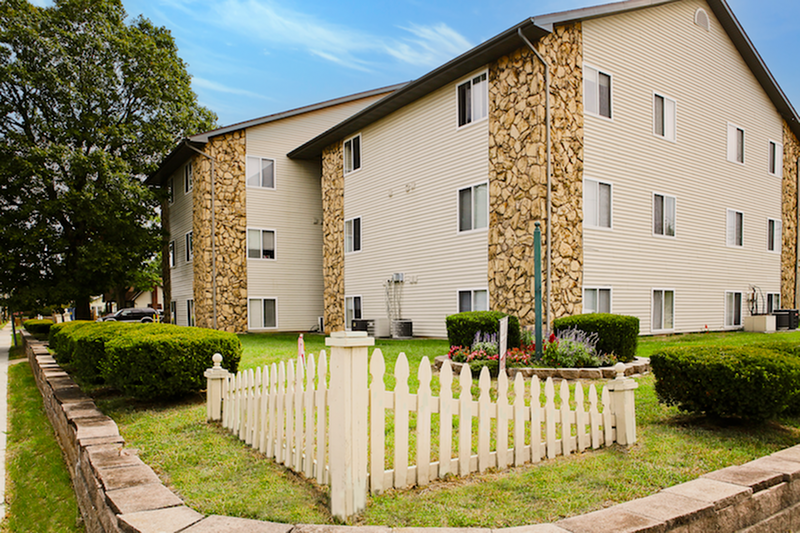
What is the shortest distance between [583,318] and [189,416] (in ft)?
21.6

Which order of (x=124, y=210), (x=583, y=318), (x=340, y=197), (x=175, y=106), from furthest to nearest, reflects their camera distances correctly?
(x=175, y=106)
(x=124, y=210)
(x=340, y=197)
(x=583, y=318)

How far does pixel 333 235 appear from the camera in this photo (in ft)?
67.1

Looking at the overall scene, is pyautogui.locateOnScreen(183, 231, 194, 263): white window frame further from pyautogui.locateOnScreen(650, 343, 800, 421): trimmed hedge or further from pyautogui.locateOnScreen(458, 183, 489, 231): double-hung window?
pyautogui.locateOnScreen(650, 343, 800, 421): trimmed hedge

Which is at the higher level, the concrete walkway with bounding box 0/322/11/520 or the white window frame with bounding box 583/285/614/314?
the white window frame with bounding box 583/285/614/314

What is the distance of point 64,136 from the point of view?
20.6 m

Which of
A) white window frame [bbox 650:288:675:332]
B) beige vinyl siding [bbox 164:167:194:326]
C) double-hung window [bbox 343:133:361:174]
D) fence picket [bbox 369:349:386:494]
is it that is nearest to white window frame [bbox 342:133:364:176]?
double-hung window [bbox 343:133:361:174]

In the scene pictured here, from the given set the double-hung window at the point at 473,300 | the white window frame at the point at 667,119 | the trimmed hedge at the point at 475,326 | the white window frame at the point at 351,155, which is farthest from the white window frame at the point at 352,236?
the white window frame at the point at 667,119

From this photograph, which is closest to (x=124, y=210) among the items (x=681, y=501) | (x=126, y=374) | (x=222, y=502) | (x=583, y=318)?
(x=126, y=374)

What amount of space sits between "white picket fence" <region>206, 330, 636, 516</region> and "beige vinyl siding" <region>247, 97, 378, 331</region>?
16989 mm

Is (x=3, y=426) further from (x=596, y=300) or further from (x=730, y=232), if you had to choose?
(x=730, y=232)

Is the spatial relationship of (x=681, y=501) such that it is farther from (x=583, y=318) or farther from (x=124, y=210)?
(x=124, y=210)

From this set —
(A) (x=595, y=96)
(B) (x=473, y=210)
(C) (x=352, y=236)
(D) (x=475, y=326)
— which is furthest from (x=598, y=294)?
(C) (x=352, y=236)

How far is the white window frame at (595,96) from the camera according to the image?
12945 mm

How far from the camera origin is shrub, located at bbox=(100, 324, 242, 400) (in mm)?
6348
